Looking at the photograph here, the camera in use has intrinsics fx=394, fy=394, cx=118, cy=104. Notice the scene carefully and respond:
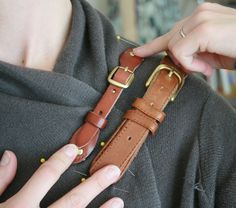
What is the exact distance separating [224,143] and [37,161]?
0.31 m

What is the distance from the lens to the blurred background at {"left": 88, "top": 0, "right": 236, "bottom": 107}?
6.88 feet

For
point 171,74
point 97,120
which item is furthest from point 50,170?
point 171,74

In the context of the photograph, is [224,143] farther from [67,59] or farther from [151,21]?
[151,21]

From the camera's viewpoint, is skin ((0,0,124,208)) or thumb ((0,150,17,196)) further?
skin ((0,0,124,208))

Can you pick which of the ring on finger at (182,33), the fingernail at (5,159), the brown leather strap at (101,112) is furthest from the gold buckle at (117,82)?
the fingernail at (5,159)

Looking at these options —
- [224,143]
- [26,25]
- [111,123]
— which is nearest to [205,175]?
[224,143]

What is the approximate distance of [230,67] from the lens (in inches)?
27.5

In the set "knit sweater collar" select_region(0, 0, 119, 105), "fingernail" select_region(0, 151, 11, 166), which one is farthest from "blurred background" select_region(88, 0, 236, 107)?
"fingernail" select_region(0, 151, 11, 166)

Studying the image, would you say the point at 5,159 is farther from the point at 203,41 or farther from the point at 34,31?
the point at 203,41

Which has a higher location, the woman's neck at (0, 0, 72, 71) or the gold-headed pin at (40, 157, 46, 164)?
the woman's neck at (0, 0, 72, 71)

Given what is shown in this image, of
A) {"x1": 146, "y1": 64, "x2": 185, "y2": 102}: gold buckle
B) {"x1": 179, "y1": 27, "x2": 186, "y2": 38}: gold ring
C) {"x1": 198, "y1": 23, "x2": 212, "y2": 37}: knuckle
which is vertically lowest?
{"x1": 146, "y1": 64, "x2": 185, "y2": 102}: gold buckle

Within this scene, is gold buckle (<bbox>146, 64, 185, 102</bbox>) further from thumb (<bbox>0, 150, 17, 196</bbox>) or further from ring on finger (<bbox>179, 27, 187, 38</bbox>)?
thumb (<bbox>0, 150, 17, 196</bbox>)

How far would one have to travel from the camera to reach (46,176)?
0.58 metres

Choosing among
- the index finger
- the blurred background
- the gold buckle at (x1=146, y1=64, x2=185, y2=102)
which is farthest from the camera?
the blurred background
